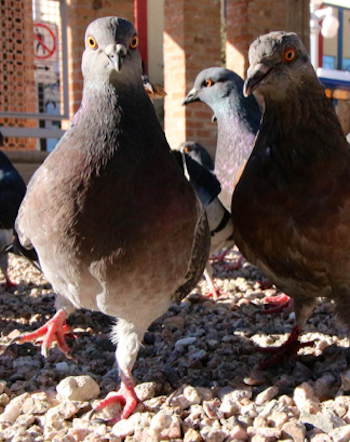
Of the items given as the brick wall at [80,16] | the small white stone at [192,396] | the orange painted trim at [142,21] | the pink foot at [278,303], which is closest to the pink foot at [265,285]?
the pink foot at [278,303]

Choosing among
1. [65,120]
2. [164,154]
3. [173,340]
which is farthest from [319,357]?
[65,120]

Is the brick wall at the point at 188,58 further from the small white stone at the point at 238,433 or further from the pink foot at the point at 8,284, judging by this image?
the small white stone at the point at 238,433

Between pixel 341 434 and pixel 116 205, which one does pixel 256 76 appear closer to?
pixel 116 205

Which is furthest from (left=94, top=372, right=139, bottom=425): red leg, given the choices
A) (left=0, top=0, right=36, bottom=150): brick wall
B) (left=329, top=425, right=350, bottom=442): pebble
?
(left=0, top=0, right=36, bottom=150): brick wall

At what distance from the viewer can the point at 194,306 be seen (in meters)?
4.44

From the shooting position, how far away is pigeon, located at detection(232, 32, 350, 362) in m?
2.57

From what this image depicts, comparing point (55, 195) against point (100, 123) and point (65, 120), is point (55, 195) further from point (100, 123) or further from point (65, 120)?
point (65, 120)

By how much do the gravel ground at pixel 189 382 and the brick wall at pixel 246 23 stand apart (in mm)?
6457

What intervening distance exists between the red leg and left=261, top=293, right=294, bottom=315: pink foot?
1867mm

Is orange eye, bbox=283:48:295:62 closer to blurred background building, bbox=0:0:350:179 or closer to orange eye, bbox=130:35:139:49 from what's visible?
orange eye, bbox=130:35:139:49

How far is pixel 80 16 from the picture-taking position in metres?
8.25

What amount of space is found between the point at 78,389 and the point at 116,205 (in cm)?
92

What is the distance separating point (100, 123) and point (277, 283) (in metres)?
1.34

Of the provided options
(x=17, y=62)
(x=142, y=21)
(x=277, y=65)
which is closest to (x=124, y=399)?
(x=277, y=65)
